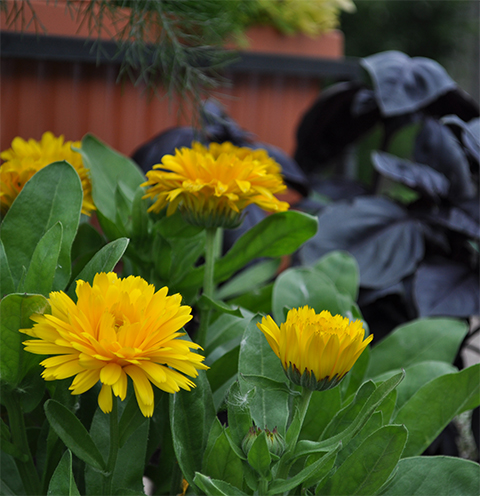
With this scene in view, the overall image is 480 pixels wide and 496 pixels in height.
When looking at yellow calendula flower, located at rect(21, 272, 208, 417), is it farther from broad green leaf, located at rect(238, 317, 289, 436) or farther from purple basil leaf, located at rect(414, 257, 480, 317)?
purple basil leaf, located at rect(414, 257, 480, 317)

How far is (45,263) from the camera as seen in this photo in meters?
0.46

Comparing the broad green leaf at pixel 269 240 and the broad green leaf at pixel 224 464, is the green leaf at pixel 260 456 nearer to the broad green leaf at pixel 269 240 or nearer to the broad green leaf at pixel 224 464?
the broad green leaf at pixel 224 464

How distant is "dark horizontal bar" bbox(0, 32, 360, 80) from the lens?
3.03 feet

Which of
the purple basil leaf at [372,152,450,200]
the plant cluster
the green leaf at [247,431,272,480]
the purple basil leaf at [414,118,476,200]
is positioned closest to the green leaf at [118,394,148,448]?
the plant cluster

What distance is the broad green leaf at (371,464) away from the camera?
0.42 meters

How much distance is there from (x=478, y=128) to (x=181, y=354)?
718mm

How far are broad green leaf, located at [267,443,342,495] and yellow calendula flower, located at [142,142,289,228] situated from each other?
8.6 inches

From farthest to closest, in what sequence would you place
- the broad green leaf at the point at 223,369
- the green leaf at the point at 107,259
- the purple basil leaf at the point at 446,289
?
the purple basil leaf at the point at 446,289 < the broad green leaf at the point at 223,369 < the green leaf at the point at 107,259

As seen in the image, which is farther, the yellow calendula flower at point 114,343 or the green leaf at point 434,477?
the green leaf at point 434,477

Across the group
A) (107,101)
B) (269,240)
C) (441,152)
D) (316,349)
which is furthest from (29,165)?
(441,152)

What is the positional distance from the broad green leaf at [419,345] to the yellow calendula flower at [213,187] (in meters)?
0.29

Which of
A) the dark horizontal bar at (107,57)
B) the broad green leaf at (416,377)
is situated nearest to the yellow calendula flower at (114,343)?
the broad green leaf at (416,377)

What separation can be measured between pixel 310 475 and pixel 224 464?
0.07 meters

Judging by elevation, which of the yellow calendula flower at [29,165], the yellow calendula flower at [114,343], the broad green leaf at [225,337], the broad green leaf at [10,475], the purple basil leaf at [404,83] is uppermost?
the purple basil leaf at [404,83]
